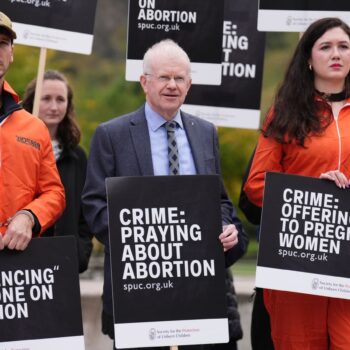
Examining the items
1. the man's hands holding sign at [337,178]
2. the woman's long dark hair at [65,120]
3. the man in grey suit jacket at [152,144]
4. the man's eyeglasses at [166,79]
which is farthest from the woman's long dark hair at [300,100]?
the woman's long dark hair at [65,120]

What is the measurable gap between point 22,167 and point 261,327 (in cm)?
195

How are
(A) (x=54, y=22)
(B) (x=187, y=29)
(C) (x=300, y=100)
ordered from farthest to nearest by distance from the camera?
(B) (x=187, y=29), (A) (x=54, y=22), (C) (x=300, y=100)

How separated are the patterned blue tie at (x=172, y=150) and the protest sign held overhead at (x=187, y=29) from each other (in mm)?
1368

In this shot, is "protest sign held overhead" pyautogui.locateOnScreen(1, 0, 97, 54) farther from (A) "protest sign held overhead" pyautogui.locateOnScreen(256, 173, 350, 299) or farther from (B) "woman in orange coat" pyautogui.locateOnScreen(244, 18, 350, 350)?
(A) "protest sign held overhead" pyautogui.locateOnScreen(256, 173, 350, 299)

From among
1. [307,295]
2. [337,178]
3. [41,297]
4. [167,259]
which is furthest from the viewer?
[307,295]

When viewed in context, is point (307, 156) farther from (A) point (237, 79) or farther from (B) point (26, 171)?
(A) point (237, 79)

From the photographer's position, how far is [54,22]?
7.20m

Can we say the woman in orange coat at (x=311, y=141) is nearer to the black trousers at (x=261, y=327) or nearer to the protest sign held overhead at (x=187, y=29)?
the black trousers at (x=261, y=327)

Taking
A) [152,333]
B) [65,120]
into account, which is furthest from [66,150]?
[152,333]

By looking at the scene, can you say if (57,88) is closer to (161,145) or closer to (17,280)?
(161,145)

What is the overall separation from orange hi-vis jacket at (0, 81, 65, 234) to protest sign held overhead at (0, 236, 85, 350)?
0.18m

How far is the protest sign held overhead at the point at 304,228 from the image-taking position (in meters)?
5.74

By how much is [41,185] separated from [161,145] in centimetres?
68

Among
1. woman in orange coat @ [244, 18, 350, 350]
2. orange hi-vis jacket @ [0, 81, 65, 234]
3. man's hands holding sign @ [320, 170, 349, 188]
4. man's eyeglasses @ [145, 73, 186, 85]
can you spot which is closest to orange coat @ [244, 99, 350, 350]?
woman in orange coat @ [244, 18, 350, 350]
